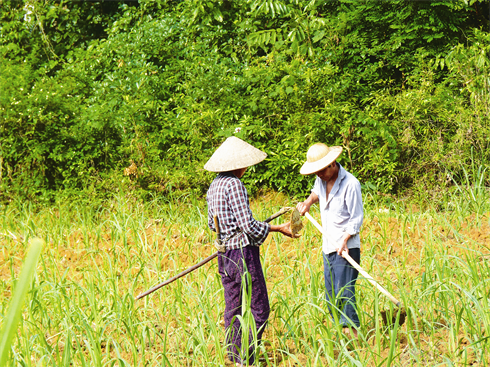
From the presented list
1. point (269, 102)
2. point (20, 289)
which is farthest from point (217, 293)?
point (269, 102)

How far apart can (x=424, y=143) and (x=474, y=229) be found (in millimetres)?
1944

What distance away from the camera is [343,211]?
3434mm

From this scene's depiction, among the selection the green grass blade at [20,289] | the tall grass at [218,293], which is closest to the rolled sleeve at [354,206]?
the tall grass at [218,293]

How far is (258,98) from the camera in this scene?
7.06m

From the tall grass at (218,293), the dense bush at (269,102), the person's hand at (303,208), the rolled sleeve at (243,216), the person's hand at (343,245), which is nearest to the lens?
the tall grass at (218,293)

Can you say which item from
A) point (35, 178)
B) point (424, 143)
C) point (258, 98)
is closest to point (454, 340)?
point (424, 143)

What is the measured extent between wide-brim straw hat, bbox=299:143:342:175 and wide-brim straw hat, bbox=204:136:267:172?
0.36 m

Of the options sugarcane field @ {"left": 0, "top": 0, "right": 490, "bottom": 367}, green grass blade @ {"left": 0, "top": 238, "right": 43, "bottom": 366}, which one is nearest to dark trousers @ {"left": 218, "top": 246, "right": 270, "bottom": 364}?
sugarcane field @ {"left": 0, "top": 0, "right": 490, "bottom": 367}

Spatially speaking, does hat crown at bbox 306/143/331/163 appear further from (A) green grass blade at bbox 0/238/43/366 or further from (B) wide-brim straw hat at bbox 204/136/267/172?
(A) green grass blade at bbox 0/238/43/366

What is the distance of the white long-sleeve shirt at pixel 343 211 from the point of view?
335cm

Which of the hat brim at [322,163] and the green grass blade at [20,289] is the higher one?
the green grass blade at [20,289]

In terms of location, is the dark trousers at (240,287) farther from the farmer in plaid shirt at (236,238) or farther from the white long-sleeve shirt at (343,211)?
the white long-sleeve shirt at (343,211)

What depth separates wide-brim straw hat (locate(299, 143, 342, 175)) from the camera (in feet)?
11.1

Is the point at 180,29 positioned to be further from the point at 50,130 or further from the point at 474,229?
the point at 474,229
